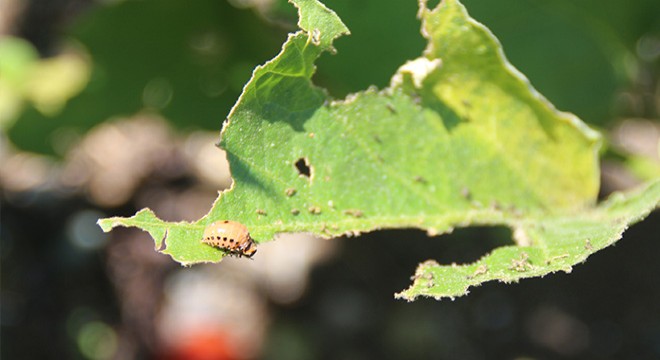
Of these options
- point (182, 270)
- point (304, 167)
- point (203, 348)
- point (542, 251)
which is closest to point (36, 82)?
point (182, 270)

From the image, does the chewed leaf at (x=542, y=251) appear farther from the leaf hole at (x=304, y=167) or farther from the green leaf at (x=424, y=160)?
the leaf hole at (x=304, y=167)

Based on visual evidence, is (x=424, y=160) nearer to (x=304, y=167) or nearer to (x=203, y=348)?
(x=304, y=167)

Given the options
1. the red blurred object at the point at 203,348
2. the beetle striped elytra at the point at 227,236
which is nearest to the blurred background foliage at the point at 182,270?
the red blurred object at the point at 203,348

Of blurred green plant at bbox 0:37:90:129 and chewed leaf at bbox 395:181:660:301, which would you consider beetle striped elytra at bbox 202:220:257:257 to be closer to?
chewed leaf at bbox 395:181:660:301

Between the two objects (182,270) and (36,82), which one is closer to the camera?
(36,82)

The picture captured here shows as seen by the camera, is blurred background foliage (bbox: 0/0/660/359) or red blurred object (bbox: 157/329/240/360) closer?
blurred background foliage (bbox: 0/0/660/359)

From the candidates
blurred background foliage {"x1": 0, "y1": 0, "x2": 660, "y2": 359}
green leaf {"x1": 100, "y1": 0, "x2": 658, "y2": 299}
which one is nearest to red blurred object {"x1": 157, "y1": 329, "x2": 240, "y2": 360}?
blurred background foliage {"x1": 0, "y1": 0, "x2": 660, "y2": 359}

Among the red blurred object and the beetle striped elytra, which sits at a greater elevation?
the red blurred object
